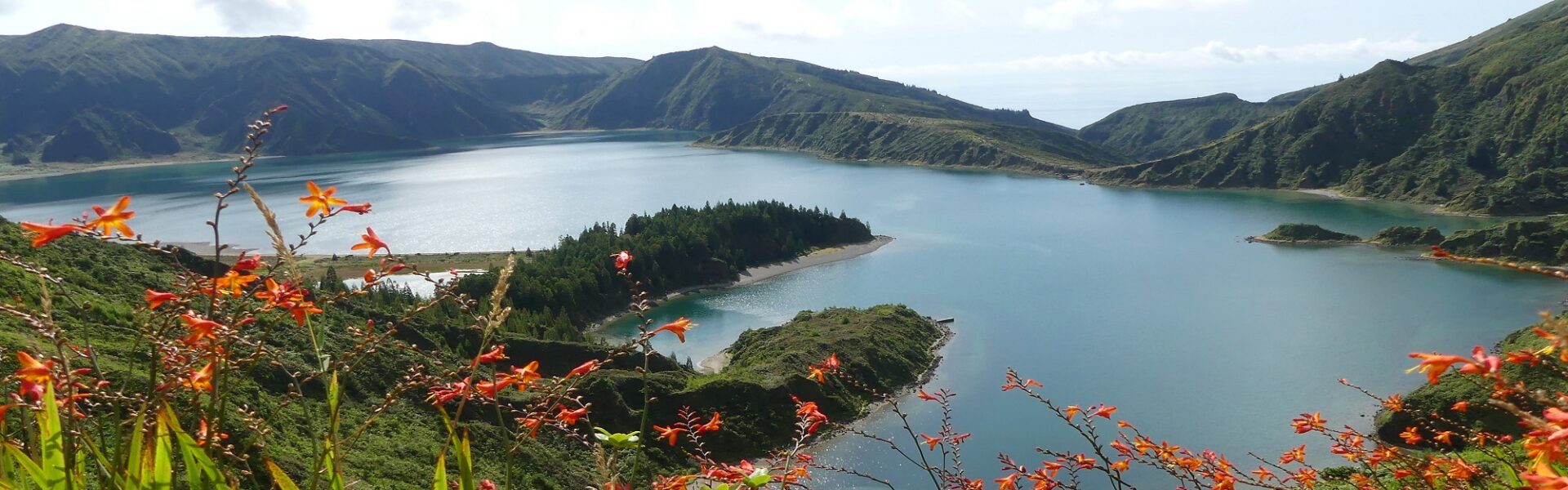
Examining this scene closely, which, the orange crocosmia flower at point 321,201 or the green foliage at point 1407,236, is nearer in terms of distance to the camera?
the orange crocosmia flower at point 321,201

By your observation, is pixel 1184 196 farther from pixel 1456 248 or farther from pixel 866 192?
pixel 1456 248

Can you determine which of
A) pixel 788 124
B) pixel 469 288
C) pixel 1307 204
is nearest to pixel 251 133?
pixel 469 288

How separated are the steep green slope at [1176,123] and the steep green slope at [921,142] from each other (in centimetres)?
2580

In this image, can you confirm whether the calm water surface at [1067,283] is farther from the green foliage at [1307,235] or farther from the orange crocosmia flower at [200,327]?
the orange crocosmia flower at [200,327]

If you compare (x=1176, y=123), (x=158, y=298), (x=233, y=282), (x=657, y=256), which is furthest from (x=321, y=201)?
(x=1176, y=123)

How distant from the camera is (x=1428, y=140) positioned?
92125 millimetres

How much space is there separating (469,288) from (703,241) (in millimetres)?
17144

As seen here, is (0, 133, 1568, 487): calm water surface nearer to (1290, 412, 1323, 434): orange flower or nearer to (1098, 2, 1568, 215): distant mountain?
(1098, 2, 1568, 215): distant mountain

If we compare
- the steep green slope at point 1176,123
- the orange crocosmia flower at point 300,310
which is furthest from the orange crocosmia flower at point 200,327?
the steep green slope at point 1176,123

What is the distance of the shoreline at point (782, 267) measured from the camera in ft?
155

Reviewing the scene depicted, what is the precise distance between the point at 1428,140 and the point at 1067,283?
61.3 meters

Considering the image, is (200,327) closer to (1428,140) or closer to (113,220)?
(113,220)

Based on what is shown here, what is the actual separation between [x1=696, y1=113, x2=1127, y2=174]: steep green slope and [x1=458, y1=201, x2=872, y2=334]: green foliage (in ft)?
210

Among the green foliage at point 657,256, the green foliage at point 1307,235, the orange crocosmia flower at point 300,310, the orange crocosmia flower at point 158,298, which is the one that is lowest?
the green foliage at point 657,256
